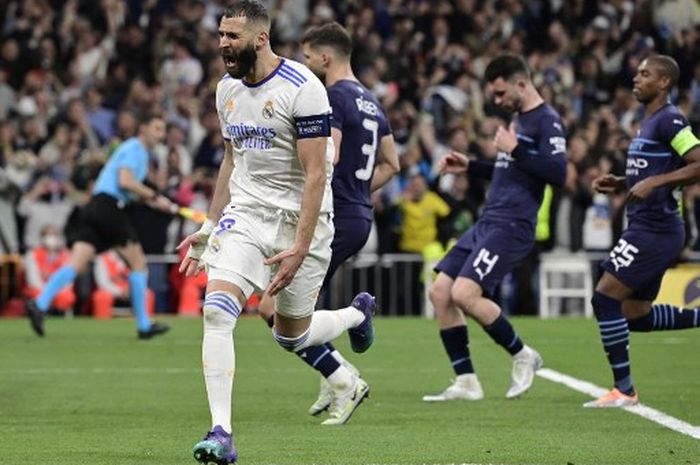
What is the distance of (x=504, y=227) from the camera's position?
1212cm

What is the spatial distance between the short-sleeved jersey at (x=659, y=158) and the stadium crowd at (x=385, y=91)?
429 inches

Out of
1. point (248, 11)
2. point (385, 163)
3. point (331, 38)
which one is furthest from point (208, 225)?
point (385, 163)

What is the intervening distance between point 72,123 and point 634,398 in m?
14.3

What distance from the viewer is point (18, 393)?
12.4m

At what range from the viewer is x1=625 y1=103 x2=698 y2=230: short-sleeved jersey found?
11.1 metres

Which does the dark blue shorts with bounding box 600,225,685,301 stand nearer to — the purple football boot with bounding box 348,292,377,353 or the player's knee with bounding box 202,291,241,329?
the purple football boot with bounding box 348,292,377,353

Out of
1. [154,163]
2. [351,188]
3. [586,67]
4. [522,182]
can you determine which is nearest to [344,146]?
[351,188]

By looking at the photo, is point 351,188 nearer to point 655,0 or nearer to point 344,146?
point 344,146

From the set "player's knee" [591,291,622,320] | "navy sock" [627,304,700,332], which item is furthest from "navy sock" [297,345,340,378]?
"navy sock" [627,304,700,332]

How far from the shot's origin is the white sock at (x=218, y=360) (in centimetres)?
801

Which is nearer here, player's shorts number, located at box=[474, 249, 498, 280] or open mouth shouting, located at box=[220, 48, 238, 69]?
open mouth shouting, located at box=[220, 48, 238, 69]

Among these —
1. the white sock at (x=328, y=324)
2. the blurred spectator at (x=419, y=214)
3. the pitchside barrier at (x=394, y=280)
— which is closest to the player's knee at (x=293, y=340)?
the white sock at (x=328, y=324)

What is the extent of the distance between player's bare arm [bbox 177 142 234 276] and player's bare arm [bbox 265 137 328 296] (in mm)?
510

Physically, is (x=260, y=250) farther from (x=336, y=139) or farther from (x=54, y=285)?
(x=54, y=285)
